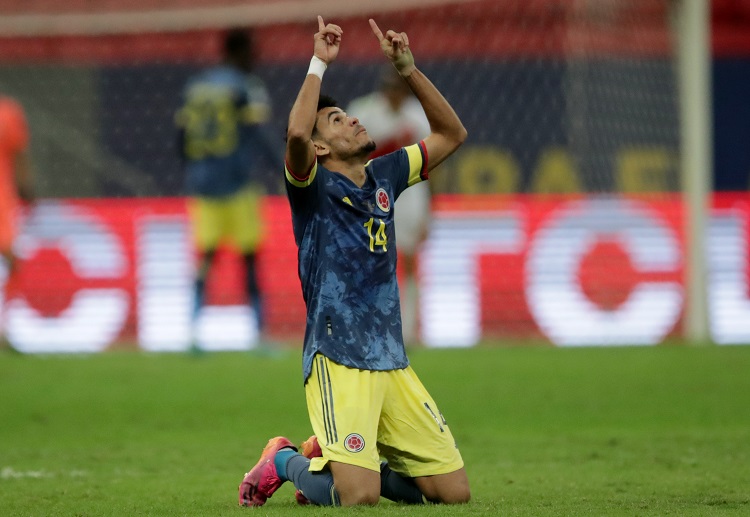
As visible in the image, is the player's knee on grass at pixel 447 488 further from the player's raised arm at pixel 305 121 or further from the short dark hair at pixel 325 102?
the short dark hair at pixel 325 102

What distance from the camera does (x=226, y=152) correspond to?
37.1 feet

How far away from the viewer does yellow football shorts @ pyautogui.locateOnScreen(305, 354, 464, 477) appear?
4.86m

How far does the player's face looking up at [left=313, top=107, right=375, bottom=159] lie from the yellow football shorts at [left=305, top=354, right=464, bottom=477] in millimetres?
785

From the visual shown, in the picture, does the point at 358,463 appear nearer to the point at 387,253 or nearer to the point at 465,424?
the point at 387,253

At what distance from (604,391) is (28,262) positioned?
6.17m

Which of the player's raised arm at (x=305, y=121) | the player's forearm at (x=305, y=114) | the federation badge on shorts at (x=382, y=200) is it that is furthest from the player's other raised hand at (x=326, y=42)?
the federation badge on shorts at (x=382, y=200)

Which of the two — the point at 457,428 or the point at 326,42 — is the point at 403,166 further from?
the point at 457,428

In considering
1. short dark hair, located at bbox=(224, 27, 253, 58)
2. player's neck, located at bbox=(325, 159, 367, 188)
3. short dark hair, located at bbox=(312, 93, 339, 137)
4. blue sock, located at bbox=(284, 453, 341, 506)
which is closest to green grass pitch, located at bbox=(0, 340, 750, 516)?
blue sock, located at bbox=(284, 453, 341, 506)

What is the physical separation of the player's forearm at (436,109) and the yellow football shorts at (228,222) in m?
5.93

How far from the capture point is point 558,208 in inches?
506

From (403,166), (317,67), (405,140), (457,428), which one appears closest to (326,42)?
(317,67)

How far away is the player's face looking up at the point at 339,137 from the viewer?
5.14 meters

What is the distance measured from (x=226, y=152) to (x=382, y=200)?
633cm

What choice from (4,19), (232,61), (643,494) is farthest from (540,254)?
(643,494)
